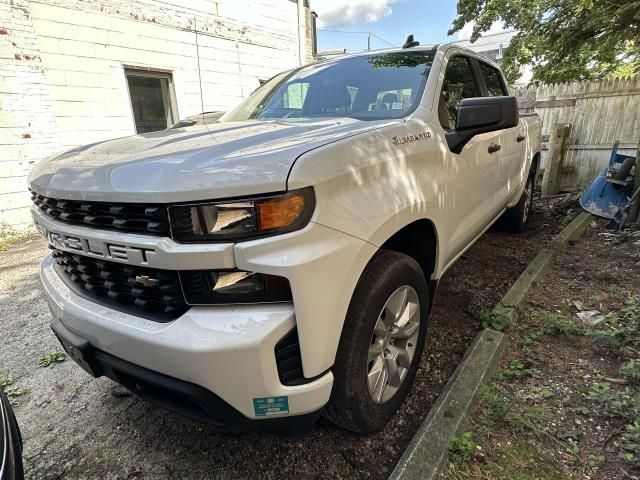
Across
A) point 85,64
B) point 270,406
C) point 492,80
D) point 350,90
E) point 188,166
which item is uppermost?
point 85,64

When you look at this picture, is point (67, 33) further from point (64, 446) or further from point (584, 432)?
point (584, 432)

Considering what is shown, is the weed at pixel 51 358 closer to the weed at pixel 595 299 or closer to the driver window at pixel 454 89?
the driver window at pixel 454 89

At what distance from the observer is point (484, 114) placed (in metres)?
2.04

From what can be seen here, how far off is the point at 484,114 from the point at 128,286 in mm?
1903

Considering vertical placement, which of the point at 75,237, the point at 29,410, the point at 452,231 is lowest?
the point at 29,410

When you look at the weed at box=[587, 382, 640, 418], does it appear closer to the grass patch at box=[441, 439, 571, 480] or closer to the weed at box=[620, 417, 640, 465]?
the weed at box=[620, 417, 640, 465]

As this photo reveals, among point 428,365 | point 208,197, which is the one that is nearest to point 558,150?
point 428,365

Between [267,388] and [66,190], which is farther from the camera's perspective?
[66,190]

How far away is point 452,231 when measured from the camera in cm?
231

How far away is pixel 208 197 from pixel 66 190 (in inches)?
27.9

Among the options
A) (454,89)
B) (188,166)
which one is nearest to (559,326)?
(454,89)

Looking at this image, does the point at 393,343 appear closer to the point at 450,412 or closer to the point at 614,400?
the point at 450,412

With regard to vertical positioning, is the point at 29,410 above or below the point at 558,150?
below

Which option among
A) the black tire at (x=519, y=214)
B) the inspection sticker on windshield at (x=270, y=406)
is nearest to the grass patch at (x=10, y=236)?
the inspection sticker on windshield at (x=270, y=406)
